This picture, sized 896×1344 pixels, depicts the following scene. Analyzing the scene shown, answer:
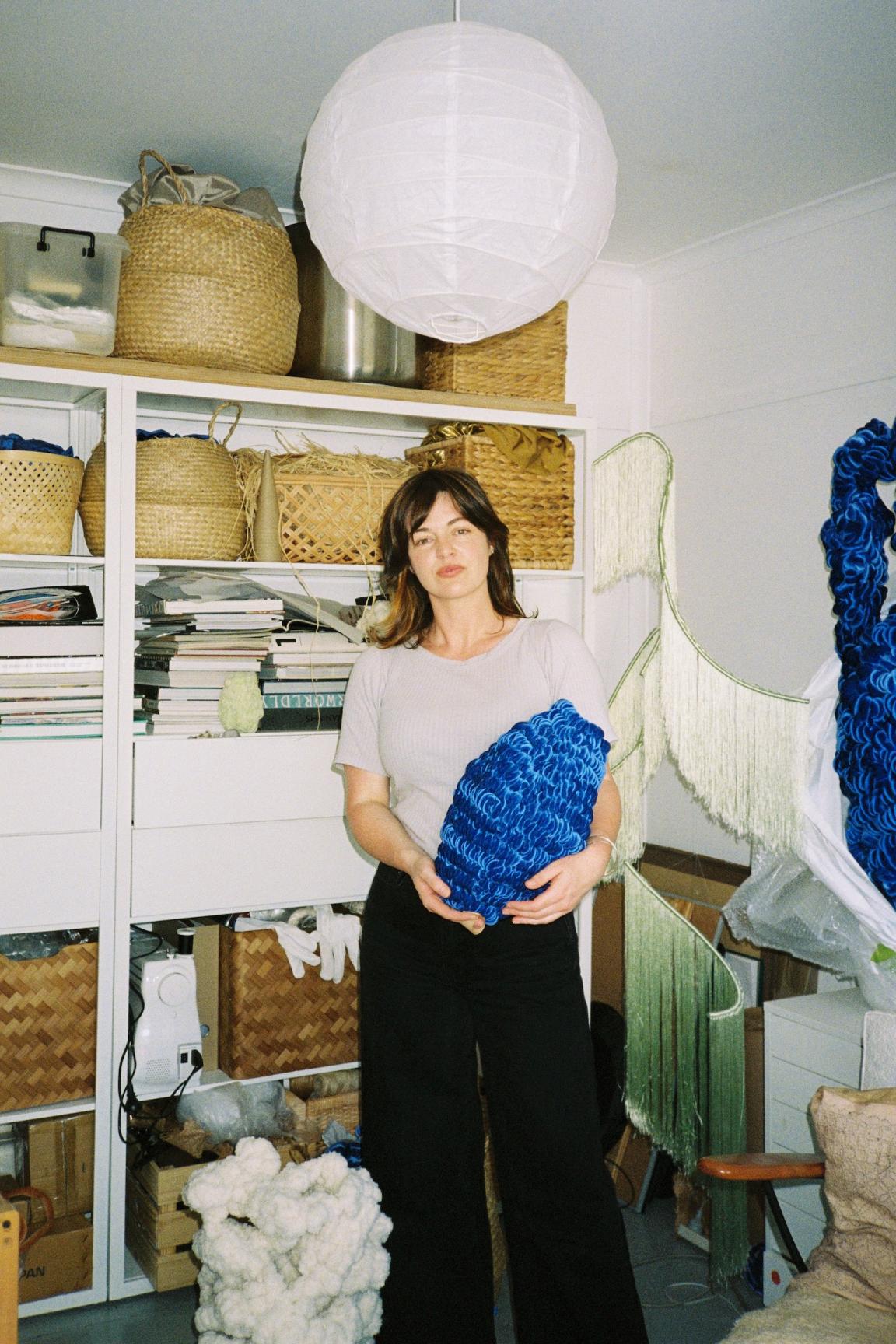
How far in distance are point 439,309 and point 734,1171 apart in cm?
138

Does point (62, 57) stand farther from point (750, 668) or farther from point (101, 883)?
point (750, 668)

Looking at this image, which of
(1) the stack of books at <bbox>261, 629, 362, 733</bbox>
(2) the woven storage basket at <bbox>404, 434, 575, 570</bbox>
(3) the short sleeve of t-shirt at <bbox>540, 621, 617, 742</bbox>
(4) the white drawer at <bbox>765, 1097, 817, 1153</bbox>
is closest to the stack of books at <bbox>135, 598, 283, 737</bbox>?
(1) the stack of books at <bbox>261, 629, 362, 733</bbox>

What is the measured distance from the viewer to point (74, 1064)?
2279 millimetres

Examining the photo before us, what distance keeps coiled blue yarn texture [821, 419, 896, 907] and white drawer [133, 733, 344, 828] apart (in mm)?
1103

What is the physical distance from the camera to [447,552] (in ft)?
6.15

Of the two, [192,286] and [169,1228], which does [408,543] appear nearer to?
[192,286]

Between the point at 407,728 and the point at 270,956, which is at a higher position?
the point at 407,728

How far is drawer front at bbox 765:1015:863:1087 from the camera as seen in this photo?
2131mm

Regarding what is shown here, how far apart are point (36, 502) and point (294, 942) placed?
1.10m

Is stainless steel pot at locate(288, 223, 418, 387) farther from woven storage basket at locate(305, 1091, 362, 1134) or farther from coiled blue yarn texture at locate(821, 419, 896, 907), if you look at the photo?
woven storage basket at locate(305, 1091, 362, 1134)

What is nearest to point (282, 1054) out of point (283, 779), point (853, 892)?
point (283, 779)

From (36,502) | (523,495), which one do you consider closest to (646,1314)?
(523,495)

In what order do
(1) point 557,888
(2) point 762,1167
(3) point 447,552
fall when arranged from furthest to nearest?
Result: (3) point 447,552
(2) point 762,1167
(1) point 557,888

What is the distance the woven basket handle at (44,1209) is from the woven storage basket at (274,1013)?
1.44 feet
